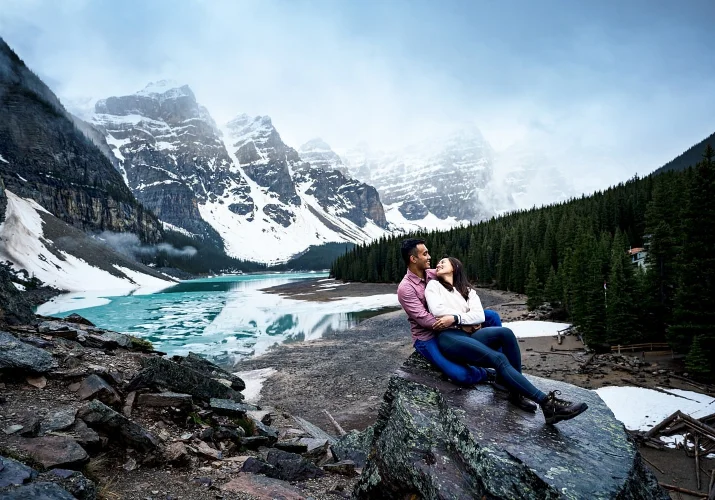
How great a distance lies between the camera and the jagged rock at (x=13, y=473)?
3666 mm

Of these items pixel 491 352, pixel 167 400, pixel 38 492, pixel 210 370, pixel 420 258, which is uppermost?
pixel 420 258

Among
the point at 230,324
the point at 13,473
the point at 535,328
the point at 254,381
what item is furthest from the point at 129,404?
the point at 230,324

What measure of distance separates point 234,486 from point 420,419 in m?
3.20

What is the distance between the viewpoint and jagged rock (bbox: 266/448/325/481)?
6641 mm

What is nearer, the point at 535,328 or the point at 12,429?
the point at 12,429

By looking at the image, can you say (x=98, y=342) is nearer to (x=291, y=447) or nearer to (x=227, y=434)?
(x=227, y=434)

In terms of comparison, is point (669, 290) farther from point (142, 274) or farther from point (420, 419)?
point (142, 274)

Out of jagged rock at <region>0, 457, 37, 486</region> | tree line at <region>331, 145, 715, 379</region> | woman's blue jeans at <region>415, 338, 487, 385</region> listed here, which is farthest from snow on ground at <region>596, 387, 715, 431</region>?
jagged rock at <region>0, 457, 37, 486</region>

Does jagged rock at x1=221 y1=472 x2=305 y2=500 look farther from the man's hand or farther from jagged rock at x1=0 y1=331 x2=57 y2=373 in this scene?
jagged rock at x1=0 y1=331 x2=57 y2=373

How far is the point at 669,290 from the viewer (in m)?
24.2

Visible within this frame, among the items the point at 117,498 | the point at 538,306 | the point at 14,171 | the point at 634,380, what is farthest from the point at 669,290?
the point at 14,171

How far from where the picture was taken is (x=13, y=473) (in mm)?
3779

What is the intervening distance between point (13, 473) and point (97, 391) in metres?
3.77

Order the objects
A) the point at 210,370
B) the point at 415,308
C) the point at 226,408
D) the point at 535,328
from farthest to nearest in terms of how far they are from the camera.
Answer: the point at 535,328, the point at 210,370, the point at 226,408, the point at 415,308
